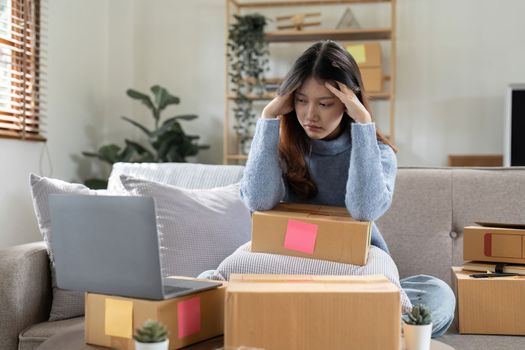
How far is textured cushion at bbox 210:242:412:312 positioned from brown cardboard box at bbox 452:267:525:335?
25 cm

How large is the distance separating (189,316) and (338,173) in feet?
2.67

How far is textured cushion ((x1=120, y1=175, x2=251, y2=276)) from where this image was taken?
Result: 202 cm

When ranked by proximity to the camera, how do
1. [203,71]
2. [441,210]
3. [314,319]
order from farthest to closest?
[203,71] < [441,210] < [314,319]

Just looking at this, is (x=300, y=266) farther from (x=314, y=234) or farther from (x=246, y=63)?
(x=246, y=63)

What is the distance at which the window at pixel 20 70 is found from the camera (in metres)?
3.24

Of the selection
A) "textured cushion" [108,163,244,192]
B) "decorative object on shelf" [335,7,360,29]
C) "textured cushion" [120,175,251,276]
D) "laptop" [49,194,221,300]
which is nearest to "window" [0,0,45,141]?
"textured cushion" [108,163,244,192]

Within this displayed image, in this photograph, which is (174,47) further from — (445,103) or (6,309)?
(6,309)

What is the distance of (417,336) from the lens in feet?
3.76

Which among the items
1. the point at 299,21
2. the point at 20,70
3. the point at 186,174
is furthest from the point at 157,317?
the point at 299,21

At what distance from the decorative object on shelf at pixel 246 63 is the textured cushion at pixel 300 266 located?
247 cm

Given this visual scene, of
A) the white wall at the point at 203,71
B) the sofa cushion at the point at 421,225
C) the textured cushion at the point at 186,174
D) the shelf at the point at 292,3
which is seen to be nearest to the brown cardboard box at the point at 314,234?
the sofa cushion at the point at 421,225

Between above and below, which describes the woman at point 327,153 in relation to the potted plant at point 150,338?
above

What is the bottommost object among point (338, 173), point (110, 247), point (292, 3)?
point (110, 247)

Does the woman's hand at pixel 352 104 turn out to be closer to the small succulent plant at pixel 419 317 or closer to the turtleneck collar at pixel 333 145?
the turtleneck collar at pixel 333 145
